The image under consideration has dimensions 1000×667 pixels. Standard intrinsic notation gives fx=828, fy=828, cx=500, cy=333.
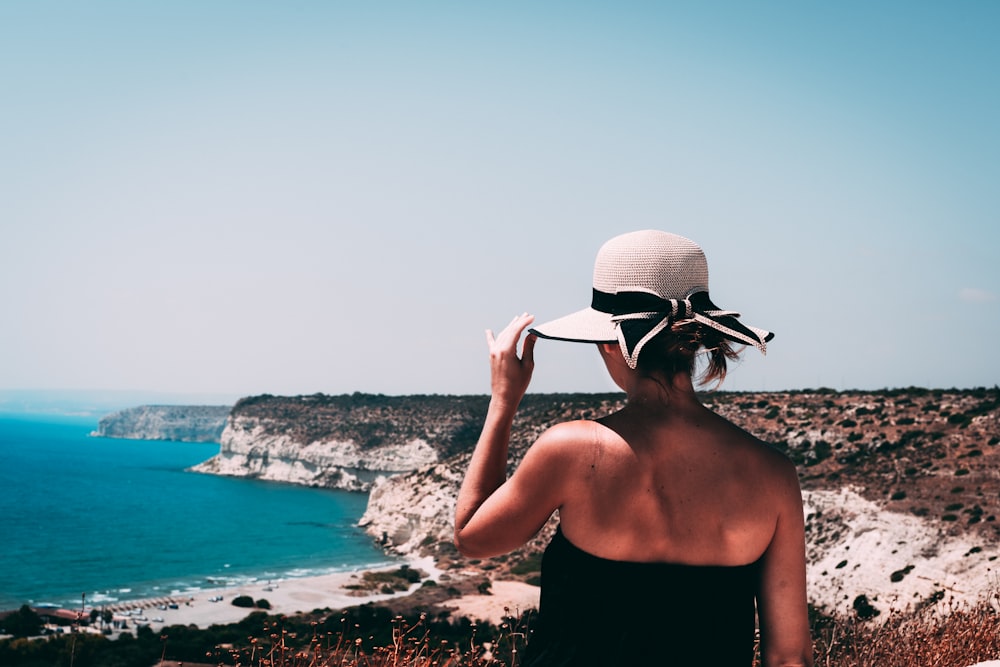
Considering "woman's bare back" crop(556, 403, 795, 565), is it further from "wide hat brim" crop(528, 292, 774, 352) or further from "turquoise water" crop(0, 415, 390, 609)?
"turquoise water" crop(0, 415, 390, 609)

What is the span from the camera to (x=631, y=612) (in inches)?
70.6

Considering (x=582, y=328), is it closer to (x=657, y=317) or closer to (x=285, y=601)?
(x=657, y=317)

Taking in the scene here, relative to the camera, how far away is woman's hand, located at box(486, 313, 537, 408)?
1961 mm

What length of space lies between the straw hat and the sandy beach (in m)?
35.5

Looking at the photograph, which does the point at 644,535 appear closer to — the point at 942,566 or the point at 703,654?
the point at 703,654

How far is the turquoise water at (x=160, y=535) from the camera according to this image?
61.1 metres

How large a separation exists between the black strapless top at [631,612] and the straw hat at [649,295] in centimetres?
47

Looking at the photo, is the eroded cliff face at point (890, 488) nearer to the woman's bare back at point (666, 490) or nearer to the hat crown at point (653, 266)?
the woman's bare back at point (666, 490)

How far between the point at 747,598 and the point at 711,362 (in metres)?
0.55

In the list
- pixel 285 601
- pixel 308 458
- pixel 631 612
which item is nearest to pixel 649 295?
pixel 631 612

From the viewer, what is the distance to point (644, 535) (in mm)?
1757

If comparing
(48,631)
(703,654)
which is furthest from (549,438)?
Result: (48,631)

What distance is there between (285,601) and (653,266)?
51443mm

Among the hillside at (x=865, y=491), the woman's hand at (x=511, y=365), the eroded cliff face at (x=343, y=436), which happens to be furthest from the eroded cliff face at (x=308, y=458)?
the woman's hand at (x=511, y=365)
